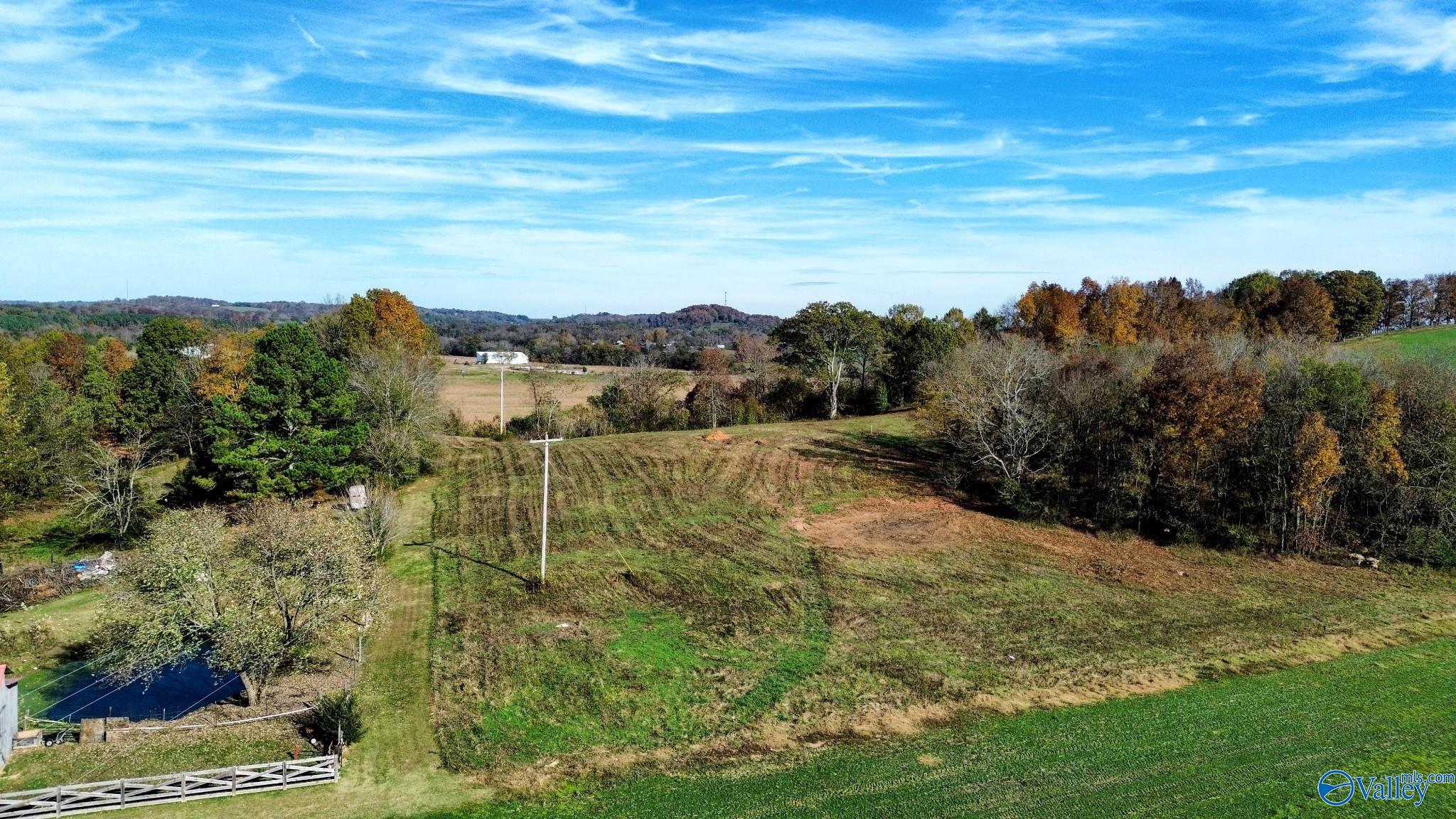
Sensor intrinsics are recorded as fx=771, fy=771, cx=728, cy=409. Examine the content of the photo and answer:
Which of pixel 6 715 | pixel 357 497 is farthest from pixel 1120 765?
pixel 357 497

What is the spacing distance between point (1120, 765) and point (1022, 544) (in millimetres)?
17128

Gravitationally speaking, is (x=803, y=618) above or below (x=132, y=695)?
above

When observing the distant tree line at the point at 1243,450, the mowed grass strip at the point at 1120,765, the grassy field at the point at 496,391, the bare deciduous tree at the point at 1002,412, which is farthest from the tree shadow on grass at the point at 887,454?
the grassy field at the point at 496,391

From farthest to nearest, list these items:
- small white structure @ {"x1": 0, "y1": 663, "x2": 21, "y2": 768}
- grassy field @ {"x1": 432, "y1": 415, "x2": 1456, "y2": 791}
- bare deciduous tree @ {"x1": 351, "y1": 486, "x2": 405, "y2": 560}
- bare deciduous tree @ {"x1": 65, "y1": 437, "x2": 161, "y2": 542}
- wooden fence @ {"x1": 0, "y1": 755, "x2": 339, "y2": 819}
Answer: bare deciduous tree @ {"x1": 65, "y1": 437, "x2": 161, "y2": 542}
bare deciduous tree @ {"x1": 351, "y1": 486, "x2": 405, "y2": 560}
grassy field @ {"x1": 432, "y1": 415, "x2": 1456, "y2": 791}
small white structure @ {"x1": 0, "y1": 663, "x2": 21, "y2": 768}
wooden fence @ {"x1": 0, "y1": 755, "x2": 339, "y2": 819}

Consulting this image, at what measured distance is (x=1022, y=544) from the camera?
112 feet

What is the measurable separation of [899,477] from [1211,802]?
2777cm

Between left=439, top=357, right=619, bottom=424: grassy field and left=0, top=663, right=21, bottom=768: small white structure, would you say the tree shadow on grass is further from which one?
left=0, top=663, right=21, bottom=768: small white structure

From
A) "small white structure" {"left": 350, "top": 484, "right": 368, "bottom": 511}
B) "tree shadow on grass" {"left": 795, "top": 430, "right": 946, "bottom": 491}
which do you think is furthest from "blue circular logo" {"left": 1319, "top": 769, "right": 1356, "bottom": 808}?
"small white structure" {"left": 350, "top": 484, "right": 368, "bottom": 511}

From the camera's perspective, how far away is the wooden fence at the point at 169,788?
50.0ft

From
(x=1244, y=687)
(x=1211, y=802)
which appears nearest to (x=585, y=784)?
(x=1211, y=802)

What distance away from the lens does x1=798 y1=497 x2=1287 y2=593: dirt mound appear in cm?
3038

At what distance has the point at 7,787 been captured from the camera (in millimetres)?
16234

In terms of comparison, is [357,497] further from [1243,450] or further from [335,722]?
[1243,450]

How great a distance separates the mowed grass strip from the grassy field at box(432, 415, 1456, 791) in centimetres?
97
